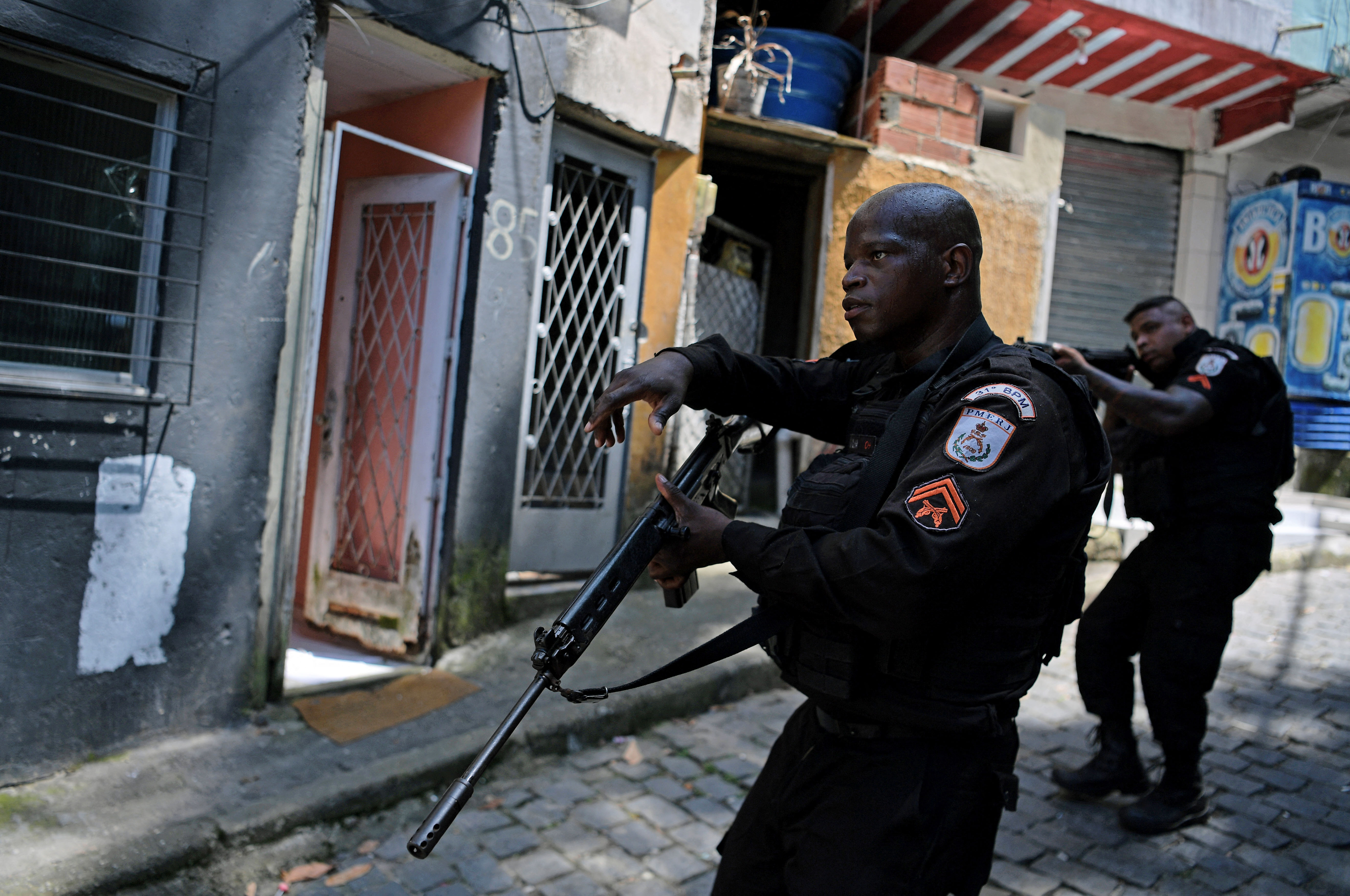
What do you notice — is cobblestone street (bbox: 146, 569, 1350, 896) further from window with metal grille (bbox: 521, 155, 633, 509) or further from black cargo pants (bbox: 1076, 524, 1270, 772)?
window with metal grille (bbox: 521, 155, 633, 509)

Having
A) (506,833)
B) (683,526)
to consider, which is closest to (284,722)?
(506,833)

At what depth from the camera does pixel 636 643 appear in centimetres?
487

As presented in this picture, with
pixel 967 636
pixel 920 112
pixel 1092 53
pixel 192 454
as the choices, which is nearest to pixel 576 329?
pixel 192 454

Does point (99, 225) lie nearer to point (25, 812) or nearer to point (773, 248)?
point (25, 812)

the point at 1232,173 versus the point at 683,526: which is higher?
the point at 1232,173

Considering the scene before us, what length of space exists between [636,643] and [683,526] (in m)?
3.27

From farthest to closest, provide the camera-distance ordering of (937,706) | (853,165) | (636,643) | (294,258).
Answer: (853,165)
(636,643)
(294,258)
(937,706)

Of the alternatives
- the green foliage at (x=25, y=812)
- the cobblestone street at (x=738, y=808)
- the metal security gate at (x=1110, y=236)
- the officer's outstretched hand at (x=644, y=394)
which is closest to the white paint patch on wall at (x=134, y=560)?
the green foliage at (x=25, y=812)

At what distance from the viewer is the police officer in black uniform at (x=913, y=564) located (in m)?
1.53

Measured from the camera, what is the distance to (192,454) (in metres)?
3.49

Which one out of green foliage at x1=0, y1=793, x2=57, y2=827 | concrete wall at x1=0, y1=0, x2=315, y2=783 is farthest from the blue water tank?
green foliage at x1=0, y1=793, x2=57, y2=827

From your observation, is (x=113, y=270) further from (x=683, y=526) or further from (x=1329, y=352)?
(x=1329, y=352)

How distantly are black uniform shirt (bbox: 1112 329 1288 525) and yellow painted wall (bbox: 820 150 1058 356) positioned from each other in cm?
362

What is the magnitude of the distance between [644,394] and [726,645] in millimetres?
536
